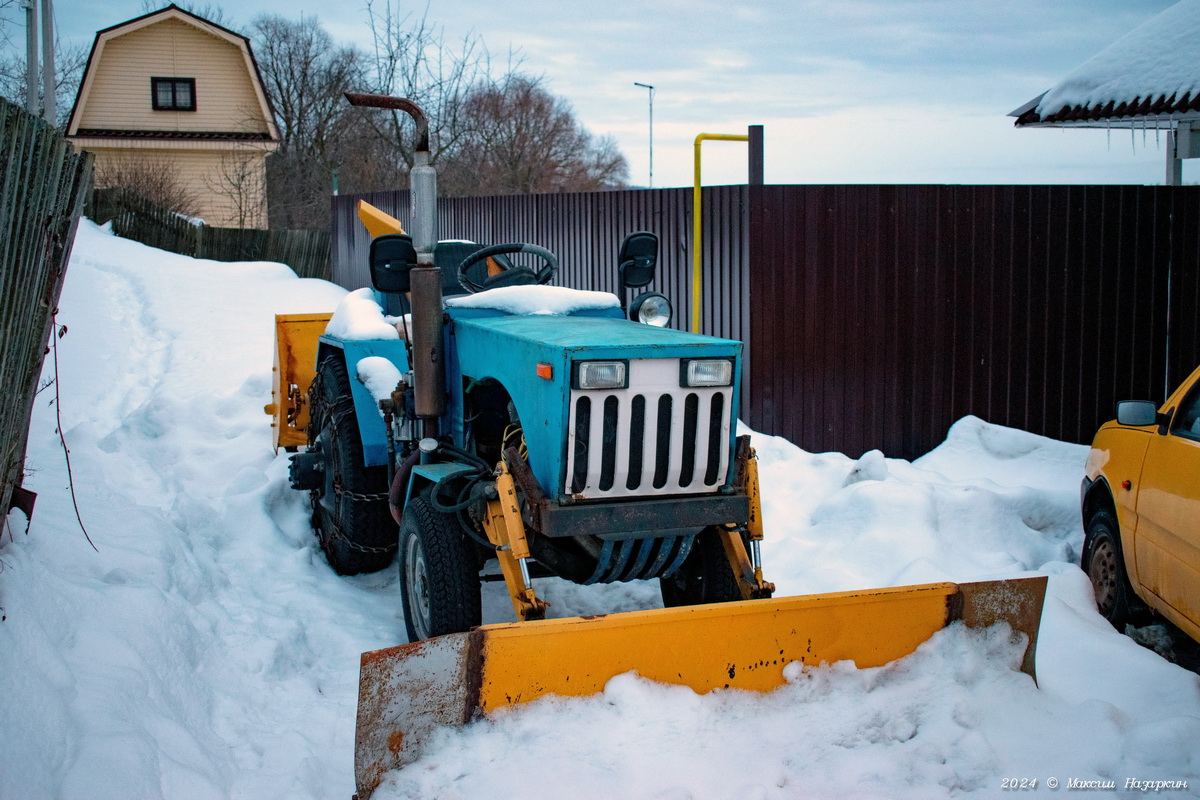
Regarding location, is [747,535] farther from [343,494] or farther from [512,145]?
[512,145]

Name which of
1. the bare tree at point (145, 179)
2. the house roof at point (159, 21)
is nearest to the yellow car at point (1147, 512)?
the bare tree at point (145, 179)

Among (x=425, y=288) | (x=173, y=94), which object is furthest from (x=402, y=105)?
(x=173, y=94)

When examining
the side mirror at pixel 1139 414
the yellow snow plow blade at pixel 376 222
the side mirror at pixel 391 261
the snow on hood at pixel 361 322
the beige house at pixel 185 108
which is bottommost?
the side mirror at pixel 1139 414

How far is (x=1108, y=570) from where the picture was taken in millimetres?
5047

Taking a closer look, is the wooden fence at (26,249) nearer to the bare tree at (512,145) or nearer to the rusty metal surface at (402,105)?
the rusty metal surface at (402,105)

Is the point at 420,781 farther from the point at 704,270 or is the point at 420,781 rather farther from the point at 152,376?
the point at 152,376

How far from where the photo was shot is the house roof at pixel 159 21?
94.0 feet

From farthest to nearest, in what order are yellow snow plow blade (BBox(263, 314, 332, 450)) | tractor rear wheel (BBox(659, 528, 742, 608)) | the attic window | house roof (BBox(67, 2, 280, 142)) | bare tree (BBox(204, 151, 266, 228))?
the attic window → house roof (BBox(67, 2, 280, 142)) → bare tree (BBox(204, 151, 266, 228)) → yellow snow plow blade (BBox(263, 314, 332, 450)) → tractor rear wheel (BBox(659, 528, 742, 608))

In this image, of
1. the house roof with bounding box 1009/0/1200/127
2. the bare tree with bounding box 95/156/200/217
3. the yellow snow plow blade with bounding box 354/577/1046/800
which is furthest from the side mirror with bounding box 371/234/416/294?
the bare tree with bounding box 95/156/200/217

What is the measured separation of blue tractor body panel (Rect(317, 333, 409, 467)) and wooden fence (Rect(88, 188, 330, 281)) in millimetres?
16287

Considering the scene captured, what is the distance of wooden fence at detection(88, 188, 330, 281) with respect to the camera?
2109 cm

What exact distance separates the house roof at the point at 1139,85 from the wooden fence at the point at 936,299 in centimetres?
72

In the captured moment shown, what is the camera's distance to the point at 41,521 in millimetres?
4258

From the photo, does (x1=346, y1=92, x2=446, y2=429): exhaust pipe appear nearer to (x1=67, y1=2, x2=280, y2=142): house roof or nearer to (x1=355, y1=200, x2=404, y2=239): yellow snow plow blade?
(x1=355, y1=200, x2=404, y2=239): yellow snow plow blade
